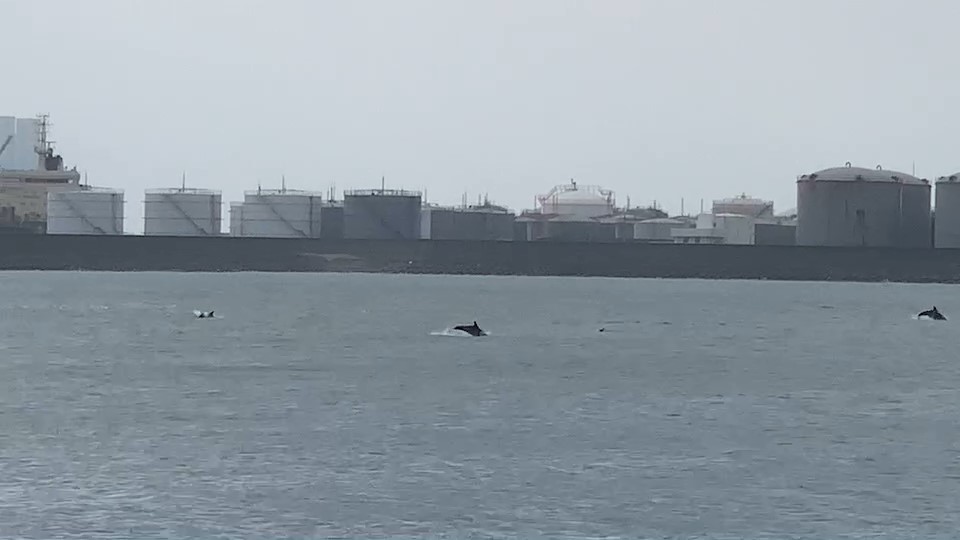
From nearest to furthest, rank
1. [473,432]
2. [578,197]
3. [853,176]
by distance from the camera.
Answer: [473,432], [853,176], [578,197]

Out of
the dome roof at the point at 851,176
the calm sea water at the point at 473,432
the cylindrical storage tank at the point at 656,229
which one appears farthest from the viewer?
the cylindrical storage tank at the point at 656,229

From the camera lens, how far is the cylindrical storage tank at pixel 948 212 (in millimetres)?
151125

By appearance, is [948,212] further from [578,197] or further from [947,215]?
[578,197]

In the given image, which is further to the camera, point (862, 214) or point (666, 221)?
point (666, 221)

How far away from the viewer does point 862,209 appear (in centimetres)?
14875

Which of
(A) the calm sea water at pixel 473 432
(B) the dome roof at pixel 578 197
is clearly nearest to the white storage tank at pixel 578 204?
(B) the dome roof at pixel 578 197

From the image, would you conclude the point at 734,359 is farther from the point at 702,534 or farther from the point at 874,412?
the point at 702,534

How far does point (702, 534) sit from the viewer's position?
28359 mm

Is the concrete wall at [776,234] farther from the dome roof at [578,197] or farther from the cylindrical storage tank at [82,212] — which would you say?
the cylindrical storage tank at [82,212]

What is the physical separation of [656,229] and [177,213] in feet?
154

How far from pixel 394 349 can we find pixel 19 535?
40669mm

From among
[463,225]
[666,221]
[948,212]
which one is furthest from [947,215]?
[463,225]

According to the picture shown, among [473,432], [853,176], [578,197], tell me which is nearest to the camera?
[473,432]

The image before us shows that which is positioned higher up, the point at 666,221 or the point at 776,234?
the point at 666,221
